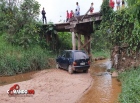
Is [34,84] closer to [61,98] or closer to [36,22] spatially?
[61,98]

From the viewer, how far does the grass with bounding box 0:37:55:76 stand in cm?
1808

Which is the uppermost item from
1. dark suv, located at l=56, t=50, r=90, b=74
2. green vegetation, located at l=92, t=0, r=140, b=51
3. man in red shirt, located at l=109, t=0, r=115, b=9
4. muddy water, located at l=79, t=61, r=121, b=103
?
man in red shirt, located at l=109, t=0, r=115, b=9

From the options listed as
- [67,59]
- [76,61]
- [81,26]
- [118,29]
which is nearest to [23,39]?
[81,26]

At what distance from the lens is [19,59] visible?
19188mm

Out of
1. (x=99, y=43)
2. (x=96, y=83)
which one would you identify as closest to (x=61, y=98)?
(x=96, y=83)

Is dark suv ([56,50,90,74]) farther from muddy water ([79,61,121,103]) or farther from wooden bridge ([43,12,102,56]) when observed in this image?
wooden bridge ([43,12,102,56])

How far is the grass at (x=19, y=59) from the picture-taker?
1808 cm

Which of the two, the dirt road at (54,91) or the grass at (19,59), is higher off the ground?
the grass at (19,59)

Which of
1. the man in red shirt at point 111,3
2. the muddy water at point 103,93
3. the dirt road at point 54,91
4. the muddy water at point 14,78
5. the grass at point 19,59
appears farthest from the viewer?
the grass at point 19,59

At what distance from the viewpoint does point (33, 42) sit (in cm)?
2320

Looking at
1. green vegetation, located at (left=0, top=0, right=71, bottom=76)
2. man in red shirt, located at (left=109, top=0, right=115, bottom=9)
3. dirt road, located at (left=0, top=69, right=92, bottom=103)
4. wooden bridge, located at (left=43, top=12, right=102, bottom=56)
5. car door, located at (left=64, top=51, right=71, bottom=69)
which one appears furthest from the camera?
wooden bridge, located at (left=43, top=12, right=102, bottom=56)

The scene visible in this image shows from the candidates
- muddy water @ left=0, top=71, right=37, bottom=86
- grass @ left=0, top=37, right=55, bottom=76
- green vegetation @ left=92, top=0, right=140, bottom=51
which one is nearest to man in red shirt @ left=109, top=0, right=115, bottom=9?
green vegetation @ left=92, top=0, right=140, bottom=51

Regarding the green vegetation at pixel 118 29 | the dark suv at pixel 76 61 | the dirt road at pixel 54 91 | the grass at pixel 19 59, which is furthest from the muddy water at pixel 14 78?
the green vegetation at pixel 118 29

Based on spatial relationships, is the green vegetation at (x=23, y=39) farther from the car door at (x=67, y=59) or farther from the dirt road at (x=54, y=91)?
the dirt road at (x=54, y=91)
